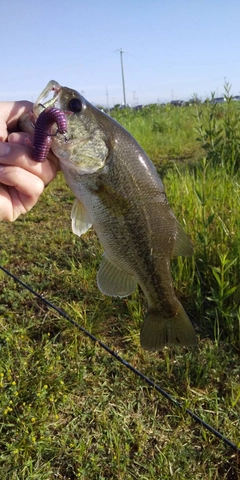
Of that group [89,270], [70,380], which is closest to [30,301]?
[89,270]

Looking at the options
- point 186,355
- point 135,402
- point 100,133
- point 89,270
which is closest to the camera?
point 100,133

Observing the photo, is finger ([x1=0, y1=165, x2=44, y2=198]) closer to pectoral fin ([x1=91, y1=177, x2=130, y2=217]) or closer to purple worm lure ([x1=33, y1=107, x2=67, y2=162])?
purple worm lure ([x1=33, y1=107, x2=67, y2=162])

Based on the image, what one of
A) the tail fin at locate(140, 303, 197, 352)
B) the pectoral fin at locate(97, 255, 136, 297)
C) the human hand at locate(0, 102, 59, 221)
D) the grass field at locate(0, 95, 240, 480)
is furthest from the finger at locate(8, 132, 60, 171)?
the grass field at locate(0, 95, 240, 480)

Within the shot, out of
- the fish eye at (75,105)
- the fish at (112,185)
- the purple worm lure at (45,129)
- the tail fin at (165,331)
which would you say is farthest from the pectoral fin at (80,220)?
the tail fin at (165,331)

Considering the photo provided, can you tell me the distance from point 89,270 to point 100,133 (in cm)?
179

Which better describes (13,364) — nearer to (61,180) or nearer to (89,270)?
(89,270)

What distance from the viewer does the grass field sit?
78.0 inches

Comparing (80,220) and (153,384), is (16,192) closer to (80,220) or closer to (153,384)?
(80,220)

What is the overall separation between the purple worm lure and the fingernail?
4.1 inches

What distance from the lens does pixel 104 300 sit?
9.56 feet

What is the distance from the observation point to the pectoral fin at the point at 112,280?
64.0 inches

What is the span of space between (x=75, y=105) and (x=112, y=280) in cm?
72

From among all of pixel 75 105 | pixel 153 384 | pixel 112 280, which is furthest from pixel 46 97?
pixel 153 384

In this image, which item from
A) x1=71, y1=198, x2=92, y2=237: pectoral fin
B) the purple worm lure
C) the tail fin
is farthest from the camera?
the tail fin
